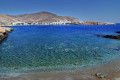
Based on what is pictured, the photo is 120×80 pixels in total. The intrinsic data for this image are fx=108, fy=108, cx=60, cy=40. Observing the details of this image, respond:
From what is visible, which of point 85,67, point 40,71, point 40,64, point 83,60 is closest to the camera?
point 40,71

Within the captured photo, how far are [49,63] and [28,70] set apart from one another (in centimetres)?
268

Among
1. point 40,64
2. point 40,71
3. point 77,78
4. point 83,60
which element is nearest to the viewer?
point 77,78

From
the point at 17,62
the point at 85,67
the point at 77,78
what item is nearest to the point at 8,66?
the point at 17,62

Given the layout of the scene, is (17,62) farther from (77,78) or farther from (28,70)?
(77,78)

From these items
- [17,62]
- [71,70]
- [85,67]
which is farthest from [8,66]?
[85,67]

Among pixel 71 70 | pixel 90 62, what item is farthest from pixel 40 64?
pixel 90 62

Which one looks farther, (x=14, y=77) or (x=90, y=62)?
(x=90, y=62)

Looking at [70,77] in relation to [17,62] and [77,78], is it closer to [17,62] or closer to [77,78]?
[77,78]

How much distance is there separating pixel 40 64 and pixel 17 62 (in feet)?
9.73

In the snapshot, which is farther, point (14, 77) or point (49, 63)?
point (49, 63)

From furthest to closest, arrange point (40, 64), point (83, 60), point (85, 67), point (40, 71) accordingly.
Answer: point (83, 60) < point (40, 64) < point (85, 67) < point (40, 71)

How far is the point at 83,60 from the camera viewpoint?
1387cm

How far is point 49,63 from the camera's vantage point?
12.9 meters

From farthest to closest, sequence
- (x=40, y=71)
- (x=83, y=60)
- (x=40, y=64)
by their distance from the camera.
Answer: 1. (x=83, y=60)
2. (x=40, y=64)
3. (x=40, y=71)
